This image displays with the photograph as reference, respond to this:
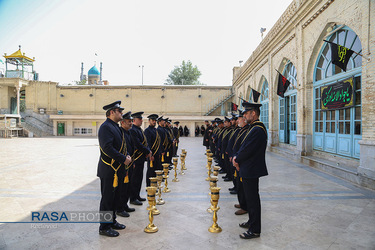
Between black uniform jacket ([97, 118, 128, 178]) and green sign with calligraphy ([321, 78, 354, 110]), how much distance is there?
290 inches

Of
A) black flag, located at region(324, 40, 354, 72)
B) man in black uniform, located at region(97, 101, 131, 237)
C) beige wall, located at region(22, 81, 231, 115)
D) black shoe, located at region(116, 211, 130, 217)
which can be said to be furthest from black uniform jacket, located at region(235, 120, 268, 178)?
beige wall, located at region(22, 81, 231, 115)

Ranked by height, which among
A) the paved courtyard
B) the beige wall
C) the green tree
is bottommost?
the paved courtyard

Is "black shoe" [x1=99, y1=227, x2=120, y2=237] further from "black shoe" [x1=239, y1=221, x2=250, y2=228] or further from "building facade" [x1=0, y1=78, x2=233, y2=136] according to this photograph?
"building facade" [x1=0, y1=78, x2=233, y2=136]

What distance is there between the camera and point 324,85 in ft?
30.3

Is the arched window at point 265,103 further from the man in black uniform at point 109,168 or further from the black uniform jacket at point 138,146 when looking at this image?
the man in black uniform at point 109,168

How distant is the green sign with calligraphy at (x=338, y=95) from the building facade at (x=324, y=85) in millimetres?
55

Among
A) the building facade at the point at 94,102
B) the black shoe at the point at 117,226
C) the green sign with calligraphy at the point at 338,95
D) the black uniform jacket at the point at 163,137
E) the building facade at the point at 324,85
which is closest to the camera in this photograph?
the black shoe at the point at 117,226

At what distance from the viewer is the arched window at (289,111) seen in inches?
472

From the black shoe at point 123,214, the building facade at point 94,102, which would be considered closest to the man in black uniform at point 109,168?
the black shoe at point 123,214

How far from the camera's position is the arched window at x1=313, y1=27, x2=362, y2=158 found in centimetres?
751

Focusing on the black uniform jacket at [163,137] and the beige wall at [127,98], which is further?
the beige wall at [127,98]

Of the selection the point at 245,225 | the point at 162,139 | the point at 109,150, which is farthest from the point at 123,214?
the point at 162,139

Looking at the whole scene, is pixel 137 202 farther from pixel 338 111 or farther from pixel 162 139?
pixel 338 111

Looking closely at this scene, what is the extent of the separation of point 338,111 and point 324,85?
1304mm
